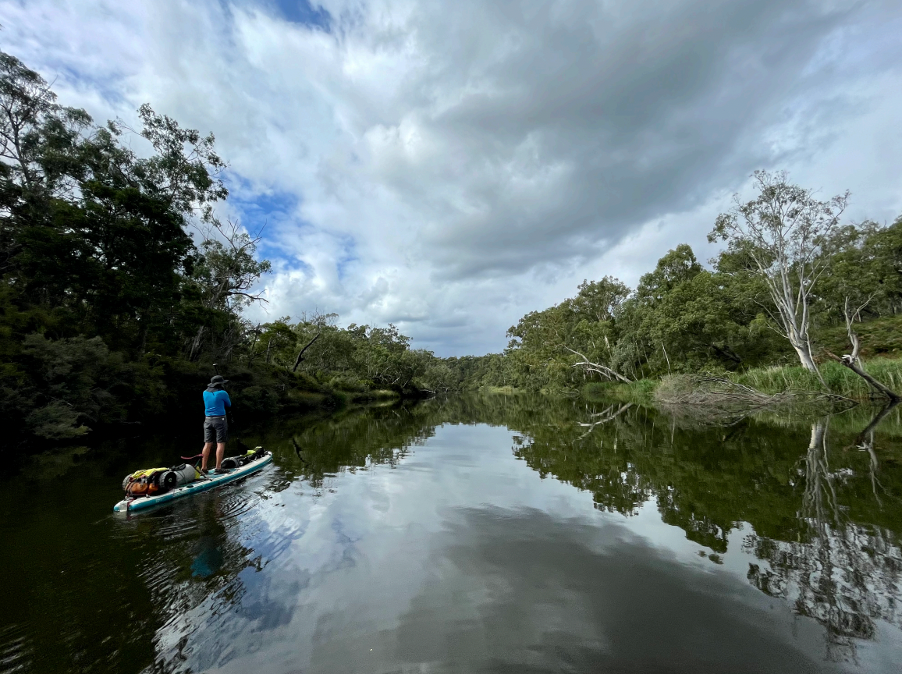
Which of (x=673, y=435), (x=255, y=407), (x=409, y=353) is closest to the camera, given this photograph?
(x=673, y=435)

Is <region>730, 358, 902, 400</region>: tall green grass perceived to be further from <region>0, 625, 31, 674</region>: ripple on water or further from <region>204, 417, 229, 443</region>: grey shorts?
<region>0, 625, 31, 674</region>: ripple on water

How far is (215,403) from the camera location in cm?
762

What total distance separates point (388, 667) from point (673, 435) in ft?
38.9

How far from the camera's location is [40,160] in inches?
665

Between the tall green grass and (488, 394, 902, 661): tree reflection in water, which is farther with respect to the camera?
the tall green grass

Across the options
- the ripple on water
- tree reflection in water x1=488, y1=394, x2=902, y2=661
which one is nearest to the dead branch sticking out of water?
tree reflection in water x1=488, y1=394, x2=902, y2=661

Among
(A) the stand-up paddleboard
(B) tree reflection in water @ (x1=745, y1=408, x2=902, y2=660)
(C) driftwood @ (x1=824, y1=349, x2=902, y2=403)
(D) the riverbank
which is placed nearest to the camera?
(B) tree reflection in water @ (x1=745, y1=408, x2=902, y2=660)

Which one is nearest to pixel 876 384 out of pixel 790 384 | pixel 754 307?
pixel 790 384

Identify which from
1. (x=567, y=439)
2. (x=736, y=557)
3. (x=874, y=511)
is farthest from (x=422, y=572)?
(x=567, y=439)

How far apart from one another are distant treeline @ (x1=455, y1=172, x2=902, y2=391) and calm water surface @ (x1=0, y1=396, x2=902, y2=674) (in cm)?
1626

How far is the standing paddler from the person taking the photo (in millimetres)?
7613

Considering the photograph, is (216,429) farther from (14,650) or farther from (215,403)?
(14,650)

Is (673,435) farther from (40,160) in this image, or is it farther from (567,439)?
(40,160)

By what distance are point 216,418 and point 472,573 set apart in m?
6.18
